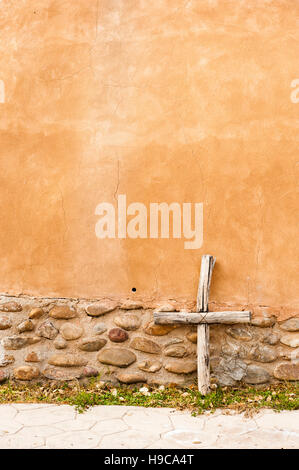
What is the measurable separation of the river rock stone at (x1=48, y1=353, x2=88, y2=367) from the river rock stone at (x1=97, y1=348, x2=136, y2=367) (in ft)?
0.57

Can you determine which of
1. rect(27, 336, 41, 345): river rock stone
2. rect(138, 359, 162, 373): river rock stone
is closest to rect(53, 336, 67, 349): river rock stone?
rect(27, 336, 41, 345): river rock stone

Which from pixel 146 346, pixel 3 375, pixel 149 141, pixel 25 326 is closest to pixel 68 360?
pixel 25 326

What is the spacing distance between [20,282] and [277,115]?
270 cm

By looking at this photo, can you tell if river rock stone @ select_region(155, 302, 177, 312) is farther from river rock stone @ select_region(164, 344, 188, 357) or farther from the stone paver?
the stone paver

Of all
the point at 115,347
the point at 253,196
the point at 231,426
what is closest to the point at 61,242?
the point at 115,347

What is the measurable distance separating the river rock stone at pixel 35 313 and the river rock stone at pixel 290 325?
6.80 ft

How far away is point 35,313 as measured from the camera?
3990 millimetres

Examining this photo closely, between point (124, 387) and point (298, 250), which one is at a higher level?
point (298, 250)

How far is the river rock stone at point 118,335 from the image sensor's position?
3.89 meters

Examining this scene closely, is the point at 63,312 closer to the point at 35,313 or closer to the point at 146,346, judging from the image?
the point at 35,313

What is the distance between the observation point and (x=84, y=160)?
13.4 feet

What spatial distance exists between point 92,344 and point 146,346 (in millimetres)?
466

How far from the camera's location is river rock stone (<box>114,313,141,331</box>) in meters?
3.92

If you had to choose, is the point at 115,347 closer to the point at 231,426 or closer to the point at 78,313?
the point at 78,313
